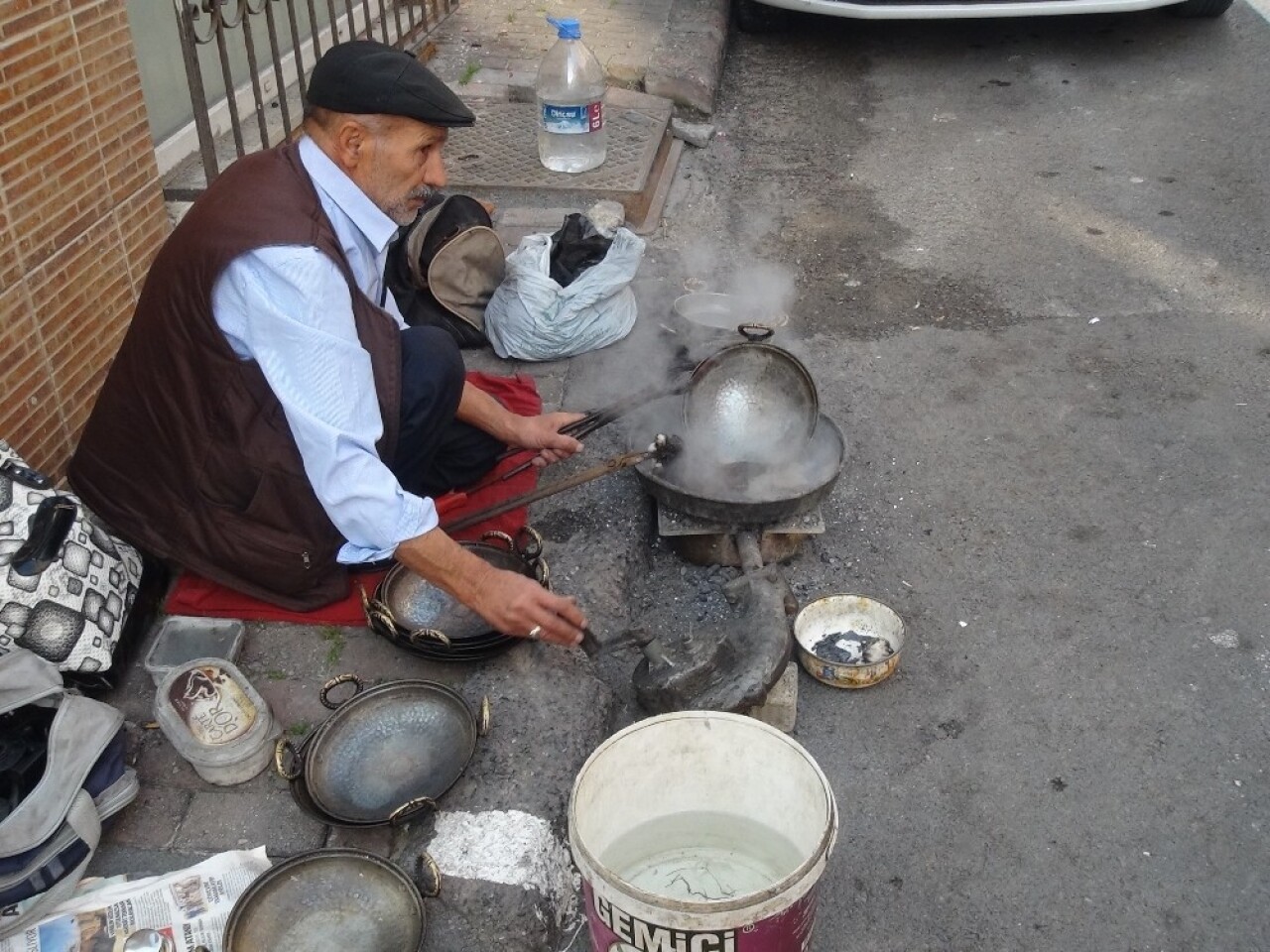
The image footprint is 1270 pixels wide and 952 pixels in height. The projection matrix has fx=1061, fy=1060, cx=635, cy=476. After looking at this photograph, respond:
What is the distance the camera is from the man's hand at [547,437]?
3.33 meters

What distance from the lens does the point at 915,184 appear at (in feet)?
20.4

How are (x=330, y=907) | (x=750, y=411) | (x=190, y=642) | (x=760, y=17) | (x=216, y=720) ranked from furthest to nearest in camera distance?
(x=760, y=17), (x=750, y=411), (x=190, y=642), (x=216, y=720), (x=330, y=907)

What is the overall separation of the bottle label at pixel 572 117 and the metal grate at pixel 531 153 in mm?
223

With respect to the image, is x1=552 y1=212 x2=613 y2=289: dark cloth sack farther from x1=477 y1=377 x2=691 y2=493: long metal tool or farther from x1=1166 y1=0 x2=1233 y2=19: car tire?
x1=1166 y1=0 x2=1233 y2=19: car tire

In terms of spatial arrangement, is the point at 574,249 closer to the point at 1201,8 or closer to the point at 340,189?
the point at 340,189

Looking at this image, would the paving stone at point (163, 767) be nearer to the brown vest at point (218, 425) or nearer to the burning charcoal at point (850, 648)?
the brown vest at point (218, 425)

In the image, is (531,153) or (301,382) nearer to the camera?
(301,382)

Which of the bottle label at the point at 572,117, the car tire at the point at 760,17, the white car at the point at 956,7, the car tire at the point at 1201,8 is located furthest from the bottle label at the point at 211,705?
the car tire at the point at 1201,8

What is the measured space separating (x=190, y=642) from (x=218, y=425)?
0.64 m

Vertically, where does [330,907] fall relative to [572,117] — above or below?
below

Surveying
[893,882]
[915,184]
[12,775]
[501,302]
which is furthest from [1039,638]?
[915,184]

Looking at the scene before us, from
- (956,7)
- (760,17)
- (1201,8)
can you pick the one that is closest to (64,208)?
(956,7)

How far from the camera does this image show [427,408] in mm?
3020

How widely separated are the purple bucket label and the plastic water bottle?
14.1ft
